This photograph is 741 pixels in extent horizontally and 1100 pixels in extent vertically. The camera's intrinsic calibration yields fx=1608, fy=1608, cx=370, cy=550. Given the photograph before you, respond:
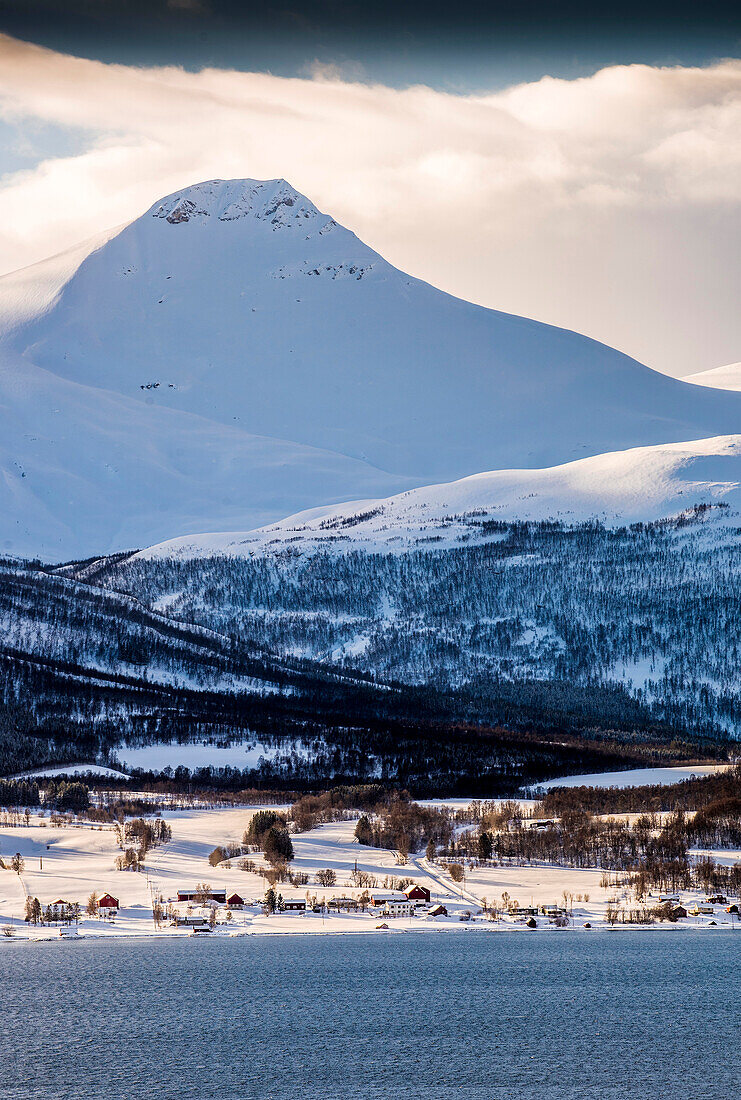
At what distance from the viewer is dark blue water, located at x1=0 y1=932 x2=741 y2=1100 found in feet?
236

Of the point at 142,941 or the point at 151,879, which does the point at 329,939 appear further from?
the point at 151,879

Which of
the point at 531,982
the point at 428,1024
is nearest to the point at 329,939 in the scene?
the point at 531,982

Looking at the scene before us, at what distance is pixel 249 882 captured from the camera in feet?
443

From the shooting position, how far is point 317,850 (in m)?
151

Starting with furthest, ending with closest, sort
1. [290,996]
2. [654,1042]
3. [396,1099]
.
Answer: [290,996] < [654,1042] < [396,1099]

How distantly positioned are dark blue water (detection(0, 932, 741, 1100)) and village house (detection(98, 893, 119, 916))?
1106cm

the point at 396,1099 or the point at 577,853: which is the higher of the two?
the point at 577,853

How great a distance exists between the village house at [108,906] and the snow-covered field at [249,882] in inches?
34.8

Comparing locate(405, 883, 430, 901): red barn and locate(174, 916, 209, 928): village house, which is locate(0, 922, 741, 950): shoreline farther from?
locate(405, 883, 430, 901): red barn

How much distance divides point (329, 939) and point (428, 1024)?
29466 millimetres

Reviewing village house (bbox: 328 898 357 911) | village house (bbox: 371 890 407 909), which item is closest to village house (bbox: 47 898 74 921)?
village house (bbox: 328 898 357 911)

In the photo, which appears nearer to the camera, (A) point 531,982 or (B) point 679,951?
(A) point 531,982

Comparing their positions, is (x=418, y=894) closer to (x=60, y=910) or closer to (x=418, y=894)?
(x=418, y=894)

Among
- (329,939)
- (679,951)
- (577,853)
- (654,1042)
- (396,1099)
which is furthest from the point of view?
(577,853)
